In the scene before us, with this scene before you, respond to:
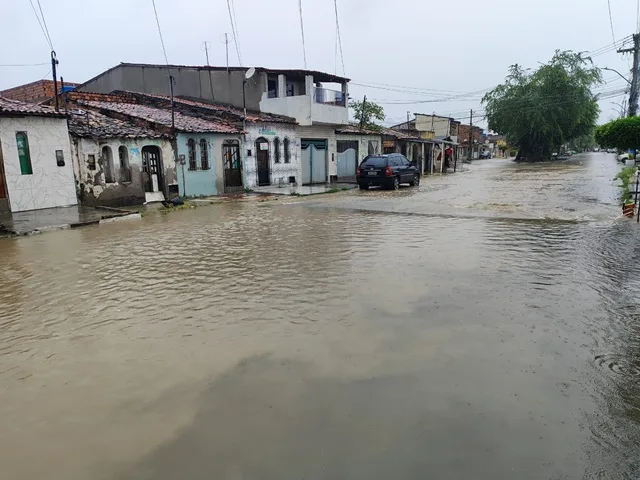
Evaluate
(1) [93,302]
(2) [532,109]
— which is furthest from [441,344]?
(2) [532,109]

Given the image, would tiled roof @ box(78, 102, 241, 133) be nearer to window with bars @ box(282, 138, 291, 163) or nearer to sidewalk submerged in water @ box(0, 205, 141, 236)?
window with bars @ box(282, 138, 291, 163)

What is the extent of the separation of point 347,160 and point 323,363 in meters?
27.8

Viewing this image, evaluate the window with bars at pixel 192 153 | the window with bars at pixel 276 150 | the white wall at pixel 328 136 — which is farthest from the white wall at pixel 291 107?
the window with bars at pixel 192 153

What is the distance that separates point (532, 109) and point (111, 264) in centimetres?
5358

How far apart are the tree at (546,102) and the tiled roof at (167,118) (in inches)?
1639

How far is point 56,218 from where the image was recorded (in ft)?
44.2

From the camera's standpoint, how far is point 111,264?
27.7 feet

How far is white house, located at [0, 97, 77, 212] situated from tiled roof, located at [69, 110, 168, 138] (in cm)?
88

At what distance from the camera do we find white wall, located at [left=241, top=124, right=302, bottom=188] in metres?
23.1

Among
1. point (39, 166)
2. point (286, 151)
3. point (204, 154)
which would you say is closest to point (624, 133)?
point (286, 151)

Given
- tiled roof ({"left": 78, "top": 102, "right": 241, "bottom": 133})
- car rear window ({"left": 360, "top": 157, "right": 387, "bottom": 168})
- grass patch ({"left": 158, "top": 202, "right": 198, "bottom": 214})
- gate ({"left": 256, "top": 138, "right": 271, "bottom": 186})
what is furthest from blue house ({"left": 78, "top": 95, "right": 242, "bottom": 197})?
car rear window ({"left": 360, "top": 157, "right": 387, "bottom": 168})

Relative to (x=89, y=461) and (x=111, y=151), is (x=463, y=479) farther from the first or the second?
(x=111, y=151)

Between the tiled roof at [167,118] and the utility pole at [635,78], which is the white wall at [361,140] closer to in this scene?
the tiled roof at [167,118]

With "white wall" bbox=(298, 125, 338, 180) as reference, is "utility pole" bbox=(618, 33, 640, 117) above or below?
above
